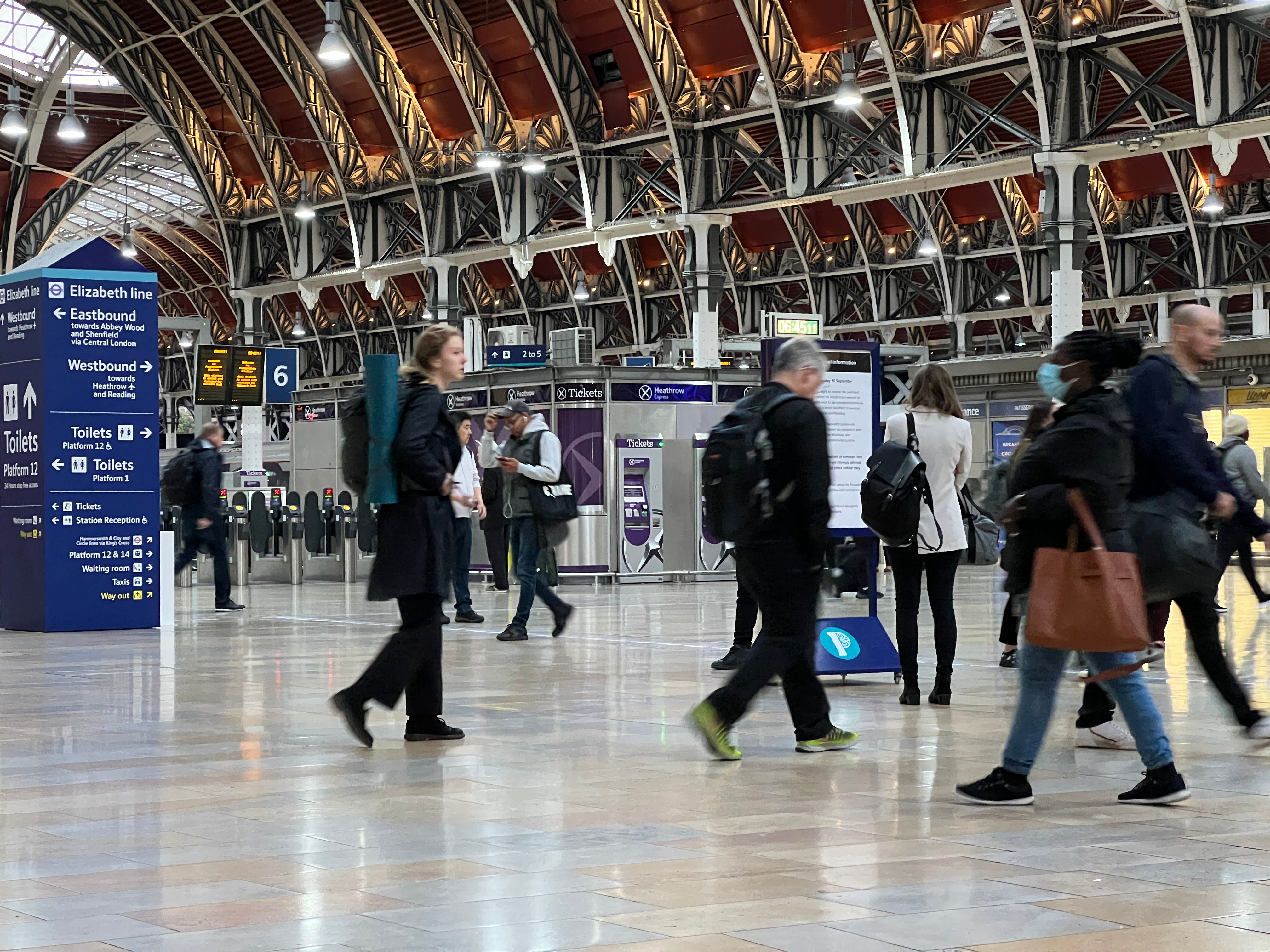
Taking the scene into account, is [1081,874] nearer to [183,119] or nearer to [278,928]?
[278,928]

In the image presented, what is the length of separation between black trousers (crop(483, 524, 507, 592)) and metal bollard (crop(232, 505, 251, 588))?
5615mm

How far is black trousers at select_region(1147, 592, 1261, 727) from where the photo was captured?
6.39 m

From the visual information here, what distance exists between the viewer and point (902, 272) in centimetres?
4022

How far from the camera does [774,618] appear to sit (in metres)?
6.26

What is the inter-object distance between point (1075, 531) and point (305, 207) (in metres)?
28.6

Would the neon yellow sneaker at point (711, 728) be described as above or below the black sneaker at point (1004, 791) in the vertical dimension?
→ above

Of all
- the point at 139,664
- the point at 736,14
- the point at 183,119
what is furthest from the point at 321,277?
the point at 139,664

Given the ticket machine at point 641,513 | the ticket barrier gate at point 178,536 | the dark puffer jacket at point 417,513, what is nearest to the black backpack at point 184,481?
the ticket barrier gate at point 178,536

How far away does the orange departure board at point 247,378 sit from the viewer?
22969 millimetres

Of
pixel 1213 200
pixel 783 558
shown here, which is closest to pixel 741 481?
pixel 783 558

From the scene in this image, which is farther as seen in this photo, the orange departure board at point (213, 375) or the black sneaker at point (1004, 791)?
the orange departure board at point (213, 375)

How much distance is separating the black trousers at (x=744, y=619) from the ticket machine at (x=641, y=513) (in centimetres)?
1162

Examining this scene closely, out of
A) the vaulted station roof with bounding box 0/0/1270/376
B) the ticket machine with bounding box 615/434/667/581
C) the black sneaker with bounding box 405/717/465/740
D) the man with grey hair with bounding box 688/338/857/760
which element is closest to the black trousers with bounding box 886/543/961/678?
the man with grey hair with bounding box 688/338/857/760

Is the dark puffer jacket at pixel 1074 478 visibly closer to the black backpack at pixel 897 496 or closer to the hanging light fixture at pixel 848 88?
the black backpack at pixel 897 496
